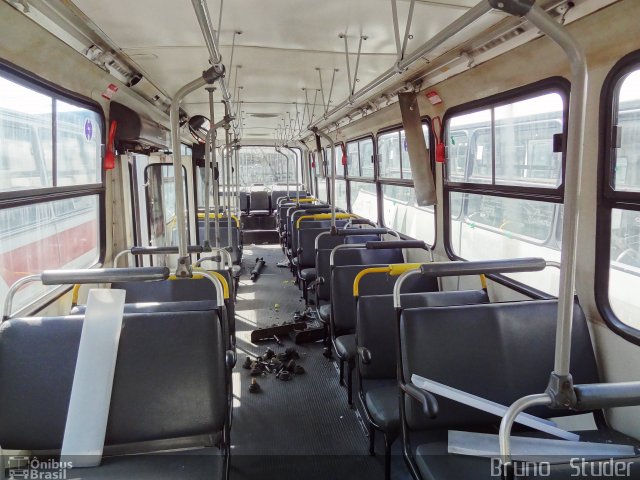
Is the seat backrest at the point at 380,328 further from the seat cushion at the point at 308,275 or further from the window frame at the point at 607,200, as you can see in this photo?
the seat cushion at the point at 308,275

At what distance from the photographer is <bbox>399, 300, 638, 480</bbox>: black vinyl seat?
1.96 metres

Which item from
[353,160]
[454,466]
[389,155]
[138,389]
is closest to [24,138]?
[138,389]

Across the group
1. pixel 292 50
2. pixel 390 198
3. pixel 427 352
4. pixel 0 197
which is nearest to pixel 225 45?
pixel 292 50

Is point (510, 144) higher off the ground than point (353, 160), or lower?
lower

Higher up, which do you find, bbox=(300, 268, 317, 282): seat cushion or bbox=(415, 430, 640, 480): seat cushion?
bbox=(300, 268, 317, 282): seat cushion

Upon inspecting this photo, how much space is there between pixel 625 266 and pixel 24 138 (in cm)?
325

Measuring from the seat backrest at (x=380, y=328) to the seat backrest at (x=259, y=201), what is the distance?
9.33m

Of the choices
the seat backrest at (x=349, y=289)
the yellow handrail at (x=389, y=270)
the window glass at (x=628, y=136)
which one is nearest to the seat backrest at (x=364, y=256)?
the seat backrest at (x=349, y=289)

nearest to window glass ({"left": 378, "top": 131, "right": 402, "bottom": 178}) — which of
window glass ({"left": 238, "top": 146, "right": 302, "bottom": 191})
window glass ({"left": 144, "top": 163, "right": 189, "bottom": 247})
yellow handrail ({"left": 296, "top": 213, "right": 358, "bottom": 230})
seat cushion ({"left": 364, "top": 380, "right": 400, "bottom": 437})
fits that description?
yellow handrail ({"left": 296, "top": 213, "right": 358, "bottom": 230})

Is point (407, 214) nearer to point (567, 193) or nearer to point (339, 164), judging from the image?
point (339, 164)

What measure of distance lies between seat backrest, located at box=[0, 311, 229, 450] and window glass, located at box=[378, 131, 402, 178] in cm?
388

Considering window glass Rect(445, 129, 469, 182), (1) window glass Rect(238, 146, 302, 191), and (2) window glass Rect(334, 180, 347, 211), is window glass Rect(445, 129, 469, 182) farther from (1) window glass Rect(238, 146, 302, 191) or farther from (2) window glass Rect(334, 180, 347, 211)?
(1) window glass Rect(238, 146, 302, 191)

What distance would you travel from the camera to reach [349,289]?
3.31m

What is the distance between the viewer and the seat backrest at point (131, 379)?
1790 millimetres
